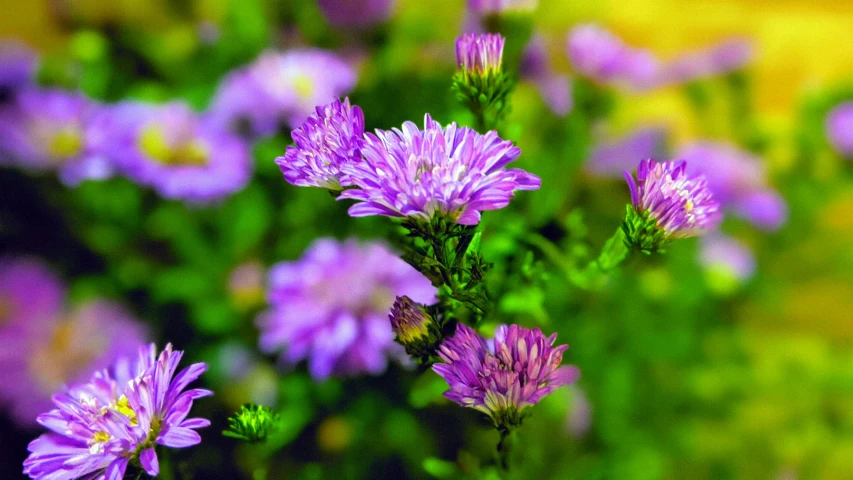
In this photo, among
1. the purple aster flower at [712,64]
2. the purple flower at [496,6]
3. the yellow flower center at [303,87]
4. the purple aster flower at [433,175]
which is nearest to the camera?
the purple aster flower at [433,175]

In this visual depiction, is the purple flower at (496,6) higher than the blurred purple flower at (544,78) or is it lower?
lower

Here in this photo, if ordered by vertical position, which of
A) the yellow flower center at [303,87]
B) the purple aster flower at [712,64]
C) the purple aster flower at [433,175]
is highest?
the purple aster flower at [712,64]

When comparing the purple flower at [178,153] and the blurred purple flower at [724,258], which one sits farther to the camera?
the blurred purple flower at [724,258]

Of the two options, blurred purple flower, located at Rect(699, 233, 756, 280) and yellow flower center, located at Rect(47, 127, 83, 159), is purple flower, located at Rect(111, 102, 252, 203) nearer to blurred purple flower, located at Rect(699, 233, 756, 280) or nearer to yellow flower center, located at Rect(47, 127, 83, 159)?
yellow flower center, located at Rect(47, 127, 83, 159)

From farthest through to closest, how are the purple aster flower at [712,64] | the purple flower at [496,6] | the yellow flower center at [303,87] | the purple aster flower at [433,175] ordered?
the purple aster flower at [712,64]
the yellow flower center at [303,87]
the purple flower at [496,6]
the purple aster flower at [433,175]

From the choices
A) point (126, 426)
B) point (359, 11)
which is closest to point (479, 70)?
point (126, 426)

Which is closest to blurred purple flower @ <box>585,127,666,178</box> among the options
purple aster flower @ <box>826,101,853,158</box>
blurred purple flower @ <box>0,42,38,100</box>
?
purple aster flower @ <box>826,101,853,158</box>

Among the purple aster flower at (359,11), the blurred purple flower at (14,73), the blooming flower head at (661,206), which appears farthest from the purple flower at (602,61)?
the blurred purple flower at (14,73)

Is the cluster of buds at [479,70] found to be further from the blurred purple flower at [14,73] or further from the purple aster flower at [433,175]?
the blurred purple flower at [14,73]
